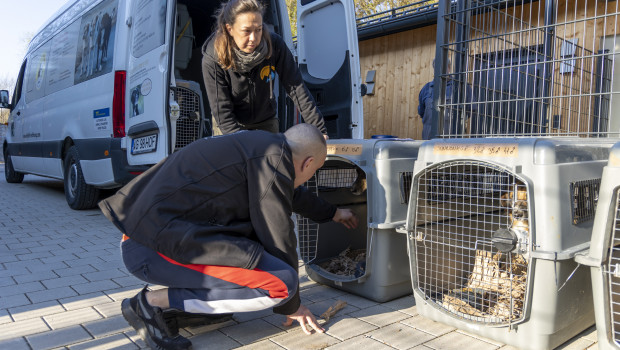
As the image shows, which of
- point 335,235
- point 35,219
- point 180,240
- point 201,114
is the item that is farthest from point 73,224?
point 180,240

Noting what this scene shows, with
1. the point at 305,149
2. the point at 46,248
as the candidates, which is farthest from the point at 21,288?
the point at 305,149

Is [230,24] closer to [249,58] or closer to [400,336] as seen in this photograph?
[249,58]

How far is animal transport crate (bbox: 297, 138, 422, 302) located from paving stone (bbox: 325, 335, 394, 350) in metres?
0.52

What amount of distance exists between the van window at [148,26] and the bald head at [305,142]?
2.57 meters

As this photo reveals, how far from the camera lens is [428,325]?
2520mm

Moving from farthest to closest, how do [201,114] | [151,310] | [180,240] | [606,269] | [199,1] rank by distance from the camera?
[199,1]
[201,114]
[151,310]
[180,240]
[606,269]

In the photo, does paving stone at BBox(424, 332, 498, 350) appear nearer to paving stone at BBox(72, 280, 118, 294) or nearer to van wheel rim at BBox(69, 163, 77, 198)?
paving stone at BBox(72, 280, 118, 294)

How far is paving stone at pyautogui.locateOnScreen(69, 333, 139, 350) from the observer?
7.26ft

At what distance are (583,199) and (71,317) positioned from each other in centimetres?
265

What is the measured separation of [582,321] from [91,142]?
5047mm

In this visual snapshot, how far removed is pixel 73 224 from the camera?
5188mm

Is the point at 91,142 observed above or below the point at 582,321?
above

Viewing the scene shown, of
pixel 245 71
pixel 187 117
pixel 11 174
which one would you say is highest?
pixel 245 71

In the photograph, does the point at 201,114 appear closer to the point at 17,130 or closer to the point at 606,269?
the point at 606,269
